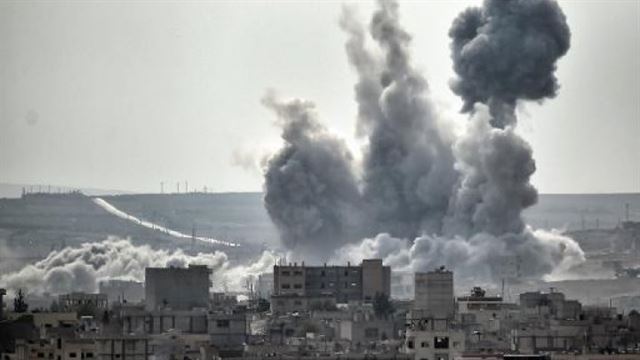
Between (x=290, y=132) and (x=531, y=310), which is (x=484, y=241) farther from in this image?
(x=531, y=310)

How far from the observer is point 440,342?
11012 centimetres

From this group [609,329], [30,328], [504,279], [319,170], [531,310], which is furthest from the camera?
[319,170]

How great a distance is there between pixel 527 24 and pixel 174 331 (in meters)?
65.3

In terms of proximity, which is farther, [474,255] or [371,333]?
[474,255]

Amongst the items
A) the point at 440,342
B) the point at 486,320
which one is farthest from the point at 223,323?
the point at 440,342

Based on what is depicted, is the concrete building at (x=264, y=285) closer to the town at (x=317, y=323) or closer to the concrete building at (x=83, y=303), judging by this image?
the town at (x=317, y=323)

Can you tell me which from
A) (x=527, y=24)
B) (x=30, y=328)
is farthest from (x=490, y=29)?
(x=30, y=328)

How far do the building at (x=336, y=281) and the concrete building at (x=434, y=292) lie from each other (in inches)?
307

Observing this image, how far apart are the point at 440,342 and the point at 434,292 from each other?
4502cm

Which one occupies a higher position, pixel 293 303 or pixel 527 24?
pixel 527 24

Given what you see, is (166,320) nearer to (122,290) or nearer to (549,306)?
(549,306)

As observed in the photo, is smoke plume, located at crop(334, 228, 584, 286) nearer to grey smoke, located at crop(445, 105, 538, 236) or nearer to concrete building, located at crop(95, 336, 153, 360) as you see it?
grey smoke, located at crop(445, 105, 538, 236)

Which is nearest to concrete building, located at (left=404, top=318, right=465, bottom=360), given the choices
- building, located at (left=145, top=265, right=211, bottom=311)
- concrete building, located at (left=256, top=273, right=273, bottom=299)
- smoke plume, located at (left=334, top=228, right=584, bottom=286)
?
building, located at (left=145, top=265, right=211, bottom=311)

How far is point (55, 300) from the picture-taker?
165625 mm
